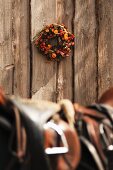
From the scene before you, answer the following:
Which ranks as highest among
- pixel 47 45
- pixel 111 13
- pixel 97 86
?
pixel 111 13

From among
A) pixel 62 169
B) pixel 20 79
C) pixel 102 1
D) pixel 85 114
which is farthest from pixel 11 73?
pixel 62 169

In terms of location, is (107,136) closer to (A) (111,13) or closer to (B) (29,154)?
(B) (29,154)

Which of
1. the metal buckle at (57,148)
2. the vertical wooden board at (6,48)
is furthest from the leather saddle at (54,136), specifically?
the vertical wooden board at (6,48)

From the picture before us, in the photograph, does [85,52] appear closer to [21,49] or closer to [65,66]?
[65,66]

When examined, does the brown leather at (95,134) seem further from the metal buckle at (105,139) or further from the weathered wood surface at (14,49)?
the weathered wood surface at (14,49)

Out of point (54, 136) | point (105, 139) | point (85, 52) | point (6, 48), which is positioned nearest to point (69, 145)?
point (54, 136)

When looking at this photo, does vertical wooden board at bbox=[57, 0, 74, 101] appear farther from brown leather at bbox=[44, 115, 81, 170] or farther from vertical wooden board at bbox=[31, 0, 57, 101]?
brown leather at bbox=[44, 115, 81, 170]
